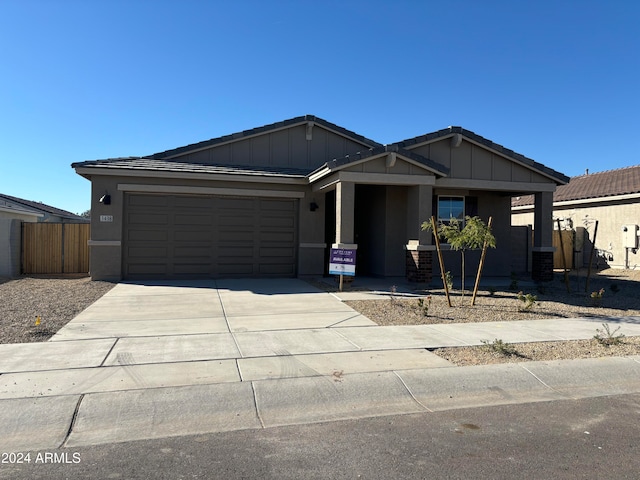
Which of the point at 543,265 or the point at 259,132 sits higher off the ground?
the point at 259,132

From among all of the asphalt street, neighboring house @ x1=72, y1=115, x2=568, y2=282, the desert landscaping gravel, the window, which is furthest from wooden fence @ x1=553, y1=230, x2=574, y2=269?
the asphalt street

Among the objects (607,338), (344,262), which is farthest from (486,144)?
(607,338)

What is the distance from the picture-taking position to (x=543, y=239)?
1498 cm

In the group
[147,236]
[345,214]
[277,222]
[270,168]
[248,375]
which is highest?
[270,168]

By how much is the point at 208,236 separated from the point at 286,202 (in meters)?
2.63

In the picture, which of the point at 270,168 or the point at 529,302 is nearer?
the point at 529,302

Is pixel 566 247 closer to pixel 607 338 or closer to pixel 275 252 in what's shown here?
pixel 275 252

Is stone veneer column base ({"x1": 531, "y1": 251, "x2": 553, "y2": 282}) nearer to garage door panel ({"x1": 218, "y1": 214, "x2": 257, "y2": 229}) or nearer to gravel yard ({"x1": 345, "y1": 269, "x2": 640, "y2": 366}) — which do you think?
gravel yard ({"x1": 345, "y1": 269, "x2": 640, "y2": 366})

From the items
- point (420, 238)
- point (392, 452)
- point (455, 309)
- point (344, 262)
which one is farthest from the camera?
point (420, 238)

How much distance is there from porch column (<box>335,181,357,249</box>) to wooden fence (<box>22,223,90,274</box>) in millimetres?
9579

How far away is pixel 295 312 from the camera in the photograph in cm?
945

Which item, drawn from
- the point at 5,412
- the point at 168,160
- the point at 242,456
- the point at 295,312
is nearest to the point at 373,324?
the point at 295,312

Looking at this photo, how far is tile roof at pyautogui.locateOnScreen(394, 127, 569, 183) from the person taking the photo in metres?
14.4

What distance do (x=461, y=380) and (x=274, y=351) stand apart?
8.24 ft
